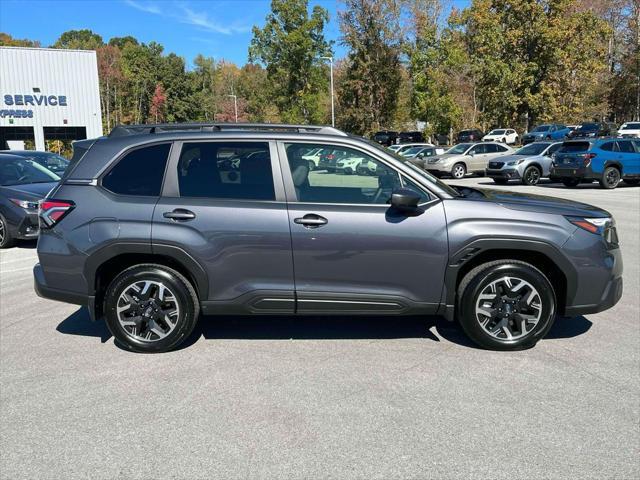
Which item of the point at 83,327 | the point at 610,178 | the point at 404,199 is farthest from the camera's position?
the point at 610,178

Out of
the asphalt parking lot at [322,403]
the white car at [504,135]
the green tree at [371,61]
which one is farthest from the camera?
the green tree at [371,61]

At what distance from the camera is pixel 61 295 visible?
14.6ft

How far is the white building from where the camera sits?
109 feet

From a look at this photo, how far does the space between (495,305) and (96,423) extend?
10.1 ft

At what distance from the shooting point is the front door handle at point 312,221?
4168 millimetres

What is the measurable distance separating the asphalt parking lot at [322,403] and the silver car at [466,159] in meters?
19.8

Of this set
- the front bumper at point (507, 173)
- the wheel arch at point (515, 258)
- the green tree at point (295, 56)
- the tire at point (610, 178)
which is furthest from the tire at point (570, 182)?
the green tree at point (295, 56)

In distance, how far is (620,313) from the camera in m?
5.41

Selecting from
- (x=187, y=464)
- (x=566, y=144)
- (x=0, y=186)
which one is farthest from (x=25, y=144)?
(x=187, y=464)

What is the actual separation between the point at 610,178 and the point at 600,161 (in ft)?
2.53

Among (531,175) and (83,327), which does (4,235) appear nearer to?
(83,327)

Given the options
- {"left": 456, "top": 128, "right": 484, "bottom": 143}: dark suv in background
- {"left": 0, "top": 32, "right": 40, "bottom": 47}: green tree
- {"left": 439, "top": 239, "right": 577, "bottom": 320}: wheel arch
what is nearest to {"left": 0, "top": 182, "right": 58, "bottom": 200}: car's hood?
{"left": 439, "top": 239, "right": 577, "bottom": 320}: wheel arch

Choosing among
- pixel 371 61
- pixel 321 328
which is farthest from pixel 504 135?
pixel 321 328

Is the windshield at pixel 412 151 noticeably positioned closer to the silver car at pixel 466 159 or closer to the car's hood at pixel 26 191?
the silver car at pixel 466 159
